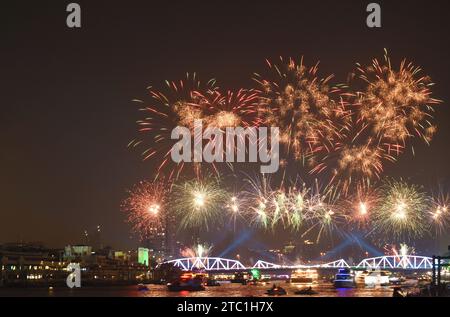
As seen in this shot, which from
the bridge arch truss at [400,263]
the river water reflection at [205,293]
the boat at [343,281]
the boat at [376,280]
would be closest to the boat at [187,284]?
the river water reflection at [205,293]

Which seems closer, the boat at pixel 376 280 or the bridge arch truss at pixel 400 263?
the boat at pixel 376 280

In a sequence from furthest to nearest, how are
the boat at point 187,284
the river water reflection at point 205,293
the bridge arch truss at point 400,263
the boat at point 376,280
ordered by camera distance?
1. the bridge arch truss at point 400,263
2. the boat at point 376,280
3. the boat at point 187,284
4. the river water reflection at point 205,293

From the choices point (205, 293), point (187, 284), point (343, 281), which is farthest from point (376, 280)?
point (205, 293)

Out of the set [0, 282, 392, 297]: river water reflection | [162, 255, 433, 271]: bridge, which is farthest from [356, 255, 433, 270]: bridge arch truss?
[0, 282, 392, 297]: river water reflection

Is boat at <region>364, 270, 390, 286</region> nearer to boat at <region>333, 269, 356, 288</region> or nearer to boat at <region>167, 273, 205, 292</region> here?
boat at <region>333, 269, 356, 288</region>

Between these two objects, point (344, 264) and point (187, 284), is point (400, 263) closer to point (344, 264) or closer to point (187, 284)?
point (344, 264)

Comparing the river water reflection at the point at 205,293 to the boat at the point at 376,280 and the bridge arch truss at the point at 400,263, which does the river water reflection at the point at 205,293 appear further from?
the bridge arch truss at the point at 400,263
